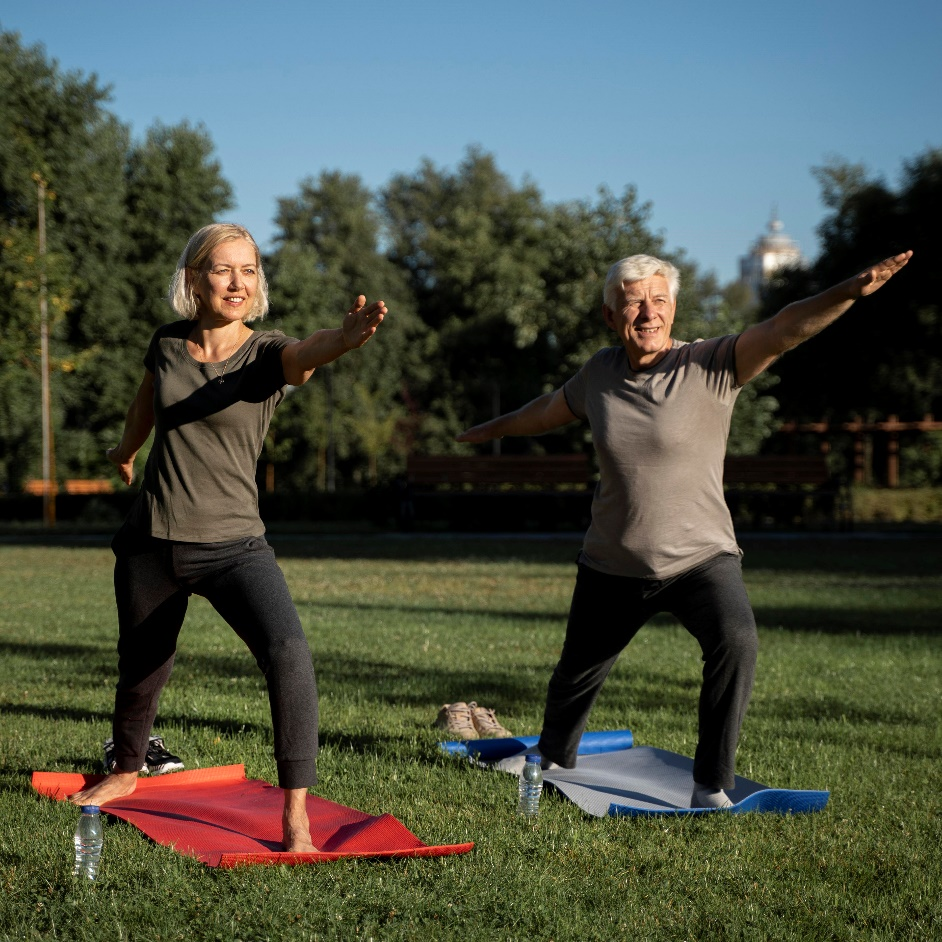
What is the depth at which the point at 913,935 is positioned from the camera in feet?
11.1

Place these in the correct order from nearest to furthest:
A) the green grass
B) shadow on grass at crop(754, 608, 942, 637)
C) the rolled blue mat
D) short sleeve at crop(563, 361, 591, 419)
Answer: the green grass → short sleeve at crop(563, 361, 591, 419) → the rolled blue mat → shadow on grass at crop(754, 608, 942, 637)

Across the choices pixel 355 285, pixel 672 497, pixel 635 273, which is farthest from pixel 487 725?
pixel 355 285

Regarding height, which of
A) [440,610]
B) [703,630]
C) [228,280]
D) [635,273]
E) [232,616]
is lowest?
[440,610]

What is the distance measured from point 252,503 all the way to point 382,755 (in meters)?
1.92

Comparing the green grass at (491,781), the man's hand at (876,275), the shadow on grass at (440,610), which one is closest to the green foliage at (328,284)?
the shadow on grass at (440,610)

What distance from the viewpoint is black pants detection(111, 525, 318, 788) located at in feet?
12.7

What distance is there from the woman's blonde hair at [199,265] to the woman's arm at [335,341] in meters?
0.23

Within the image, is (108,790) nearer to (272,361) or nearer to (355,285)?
(272,361)

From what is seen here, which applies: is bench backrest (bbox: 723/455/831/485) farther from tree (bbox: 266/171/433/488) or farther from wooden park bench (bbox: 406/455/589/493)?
tree (bbox: 266/171/433/488)

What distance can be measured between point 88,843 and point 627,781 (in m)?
2.40

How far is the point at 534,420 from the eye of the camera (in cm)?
506

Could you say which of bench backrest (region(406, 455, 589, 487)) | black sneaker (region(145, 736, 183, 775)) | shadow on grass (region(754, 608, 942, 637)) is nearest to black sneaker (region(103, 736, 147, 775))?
black sneaker (region(145, 736, 183, 775))

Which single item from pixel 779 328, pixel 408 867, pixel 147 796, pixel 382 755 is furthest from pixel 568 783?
pixel 779 328

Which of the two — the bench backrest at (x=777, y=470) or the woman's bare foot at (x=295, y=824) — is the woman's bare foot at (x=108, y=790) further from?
the bench backrest at (x=777, y=470)
